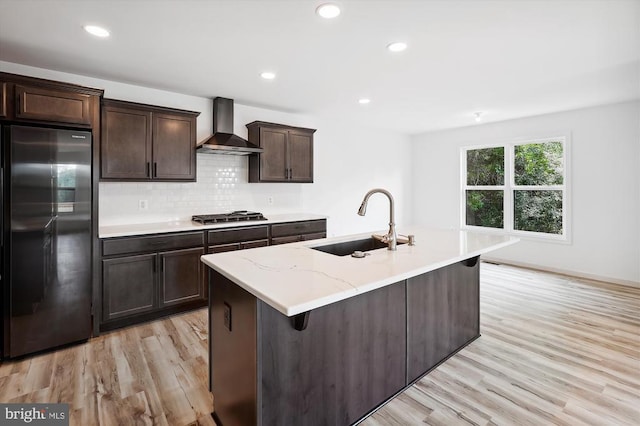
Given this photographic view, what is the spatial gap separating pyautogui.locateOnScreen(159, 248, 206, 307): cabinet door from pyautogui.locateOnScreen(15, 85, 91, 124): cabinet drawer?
138cm

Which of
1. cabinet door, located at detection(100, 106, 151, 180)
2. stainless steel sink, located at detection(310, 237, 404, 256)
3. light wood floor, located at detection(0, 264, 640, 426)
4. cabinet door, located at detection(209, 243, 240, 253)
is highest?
cabinet door, located at detection(100, 106, 151, 180)

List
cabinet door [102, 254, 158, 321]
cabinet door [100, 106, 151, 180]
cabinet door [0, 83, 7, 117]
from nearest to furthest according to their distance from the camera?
cabinet door [0, 83, 7, 117] < cabinet door [102, 254, 158, 321] < cabinet door [100, 106, 151, 180]

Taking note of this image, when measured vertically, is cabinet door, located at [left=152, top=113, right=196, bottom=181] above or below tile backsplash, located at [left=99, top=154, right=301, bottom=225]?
above

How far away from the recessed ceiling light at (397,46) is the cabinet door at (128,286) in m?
2.82

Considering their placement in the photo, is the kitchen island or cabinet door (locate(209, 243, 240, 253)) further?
cabinet door (locate(209, 243, 240, 253))

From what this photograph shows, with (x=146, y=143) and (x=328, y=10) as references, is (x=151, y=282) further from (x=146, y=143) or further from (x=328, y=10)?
(x=328, y=10)

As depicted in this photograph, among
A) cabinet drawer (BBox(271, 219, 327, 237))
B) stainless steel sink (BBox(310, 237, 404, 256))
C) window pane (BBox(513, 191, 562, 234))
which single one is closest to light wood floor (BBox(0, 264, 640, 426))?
stainless steel sink (BBox(310, 237, 404, 256))

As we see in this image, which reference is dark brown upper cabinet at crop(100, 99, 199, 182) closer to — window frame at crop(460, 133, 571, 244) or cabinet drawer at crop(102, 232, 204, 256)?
cabinet drawer at crop(102, 232, 204, 256)

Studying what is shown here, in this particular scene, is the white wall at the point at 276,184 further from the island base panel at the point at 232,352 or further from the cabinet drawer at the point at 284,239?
the island base panel at the point at 232,352

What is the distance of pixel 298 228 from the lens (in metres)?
4.25

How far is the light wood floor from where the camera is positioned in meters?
1.92

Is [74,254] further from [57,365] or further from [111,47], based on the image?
[111,47]

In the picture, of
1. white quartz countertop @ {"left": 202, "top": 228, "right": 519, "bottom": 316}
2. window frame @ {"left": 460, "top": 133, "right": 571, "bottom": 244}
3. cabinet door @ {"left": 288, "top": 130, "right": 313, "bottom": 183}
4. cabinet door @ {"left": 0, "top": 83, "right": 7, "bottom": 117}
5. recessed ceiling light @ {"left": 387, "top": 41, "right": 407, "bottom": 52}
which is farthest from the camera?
window frame @ {"left": 460, "top": 133, "right": 571, "bottom": 244}

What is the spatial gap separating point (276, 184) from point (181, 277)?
6.33 feet
